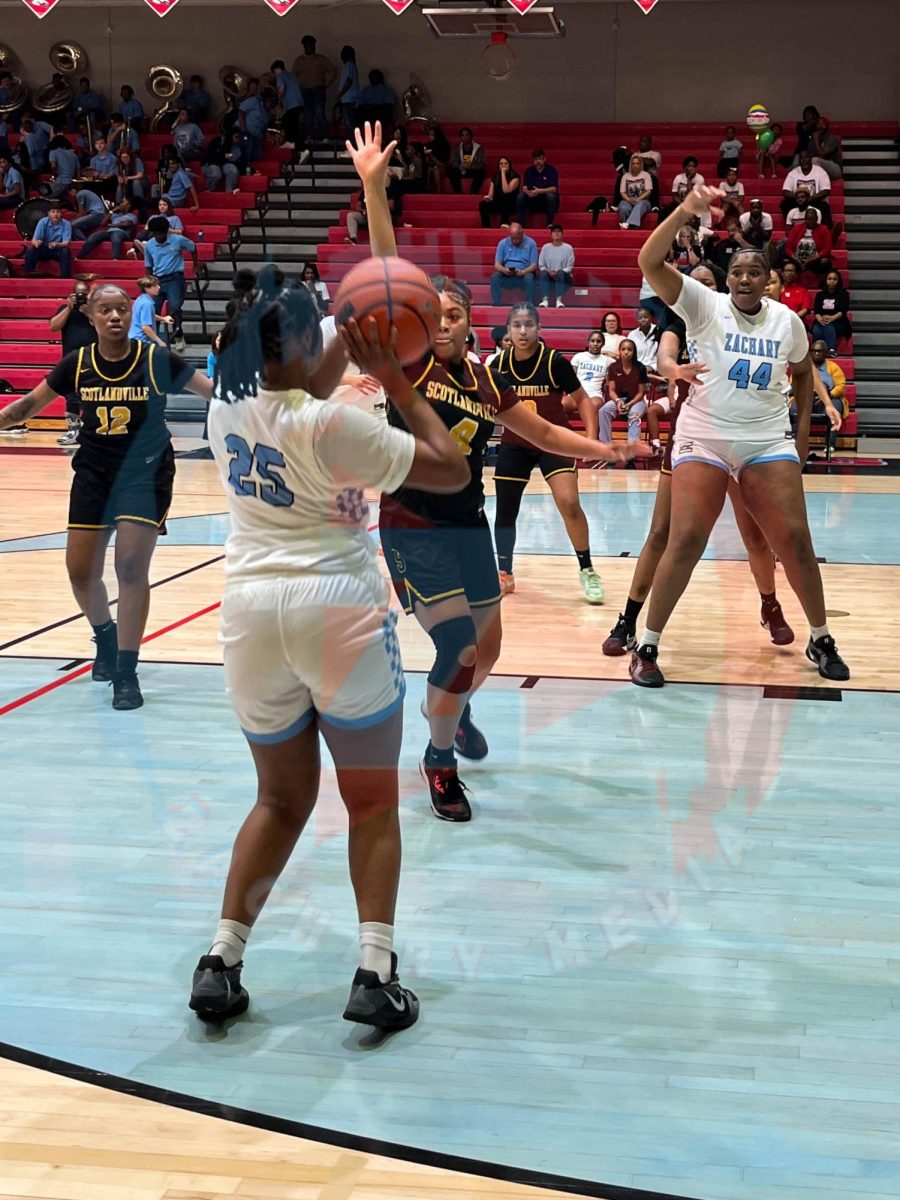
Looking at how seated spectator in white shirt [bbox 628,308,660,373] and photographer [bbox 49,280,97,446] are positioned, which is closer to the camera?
seated spectator in white shirt [bbox 628,308,660,373]

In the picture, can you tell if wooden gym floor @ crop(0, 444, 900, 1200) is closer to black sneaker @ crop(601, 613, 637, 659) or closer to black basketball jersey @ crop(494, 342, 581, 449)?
black sneaker @ crop(601, 613, 637, 659)

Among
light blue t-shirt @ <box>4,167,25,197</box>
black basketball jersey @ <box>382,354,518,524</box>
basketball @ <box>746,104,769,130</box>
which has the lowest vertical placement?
black basketball jersey @ <box>382,354,518,524</box>

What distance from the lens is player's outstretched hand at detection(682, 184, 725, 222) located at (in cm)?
219

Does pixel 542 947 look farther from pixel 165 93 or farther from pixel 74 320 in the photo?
pixel 165 93

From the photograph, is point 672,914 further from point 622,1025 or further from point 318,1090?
point 318,1090

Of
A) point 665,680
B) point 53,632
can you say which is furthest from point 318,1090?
point 53,632

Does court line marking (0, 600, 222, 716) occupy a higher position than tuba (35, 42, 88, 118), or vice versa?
tuba (35, 42, 88, 118)

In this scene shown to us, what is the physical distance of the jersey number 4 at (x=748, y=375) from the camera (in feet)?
13.8

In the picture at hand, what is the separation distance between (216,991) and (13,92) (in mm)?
4019

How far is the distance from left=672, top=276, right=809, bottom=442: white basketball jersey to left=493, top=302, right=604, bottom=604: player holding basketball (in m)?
0.53

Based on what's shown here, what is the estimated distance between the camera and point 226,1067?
2234 mm

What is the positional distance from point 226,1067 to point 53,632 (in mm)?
3536

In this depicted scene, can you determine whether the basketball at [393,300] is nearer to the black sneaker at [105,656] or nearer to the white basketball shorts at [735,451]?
the white basketball shorts at [735,451]

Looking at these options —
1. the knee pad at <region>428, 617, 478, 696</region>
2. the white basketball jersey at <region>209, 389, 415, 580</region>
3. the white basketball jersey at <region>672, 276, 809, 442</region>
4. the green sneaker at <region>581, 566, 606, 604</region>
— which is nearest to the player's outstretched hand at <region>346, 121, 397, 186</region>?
the white basketball jersey at <region>209, 389, 415, 580</region>
